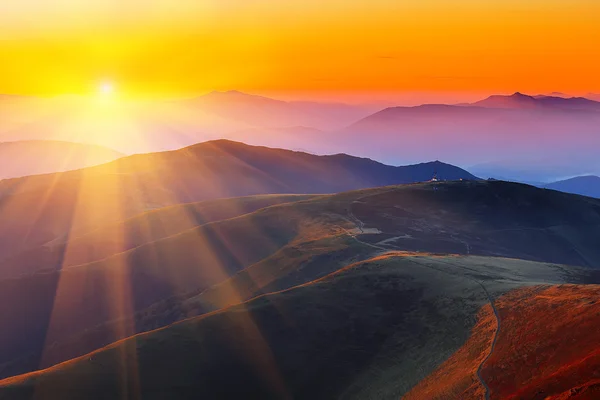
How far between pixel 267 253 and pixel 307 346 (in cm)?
6581

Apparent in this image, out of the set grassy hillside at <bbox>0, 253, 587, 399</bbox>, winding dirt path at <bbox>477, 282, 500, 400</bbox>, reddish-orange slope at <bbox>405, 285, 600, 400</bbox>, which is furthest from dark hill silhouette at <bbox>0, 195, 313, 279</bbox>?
reddish-orange slope at <bbox>405, 285, 600, 400</bbox>

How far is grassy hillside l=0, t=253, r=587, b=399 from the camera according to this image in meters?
51.5

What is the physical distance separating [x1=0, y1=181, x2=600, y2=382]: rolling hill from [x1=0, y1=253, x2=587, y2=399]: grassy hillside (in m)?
30.8

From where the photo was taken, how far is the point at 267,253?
125 m

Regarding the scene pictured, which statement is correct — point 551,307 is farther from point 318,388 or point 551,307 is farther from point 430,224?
point 430,224

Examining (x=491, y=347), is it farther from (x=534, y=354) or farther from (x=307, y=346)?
(x=307, y=346)

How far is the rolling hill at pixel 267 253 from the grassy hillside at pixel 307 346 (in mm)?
30797

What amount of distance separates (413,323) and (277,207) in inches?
3867

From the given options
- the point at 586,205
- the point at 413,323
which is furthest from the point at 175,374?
the point at 586,205

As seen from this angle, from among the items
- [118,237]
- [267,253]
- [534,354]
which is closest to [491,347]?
[534,354]

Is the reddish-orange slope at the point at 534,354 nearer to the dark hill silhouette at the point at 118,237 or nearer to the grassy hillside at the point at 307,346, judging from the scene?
the grassy hillside at the point at 307,346

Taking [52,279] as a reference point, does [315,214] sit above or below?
above

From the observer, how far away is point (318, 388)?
176 ft

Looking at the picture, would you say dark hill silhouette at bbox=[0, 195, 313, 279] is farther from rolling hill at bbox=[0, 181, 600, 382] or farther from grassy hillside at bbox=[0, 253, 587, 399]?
grassy hillside at bbox=[0, 253, 587, 399]
